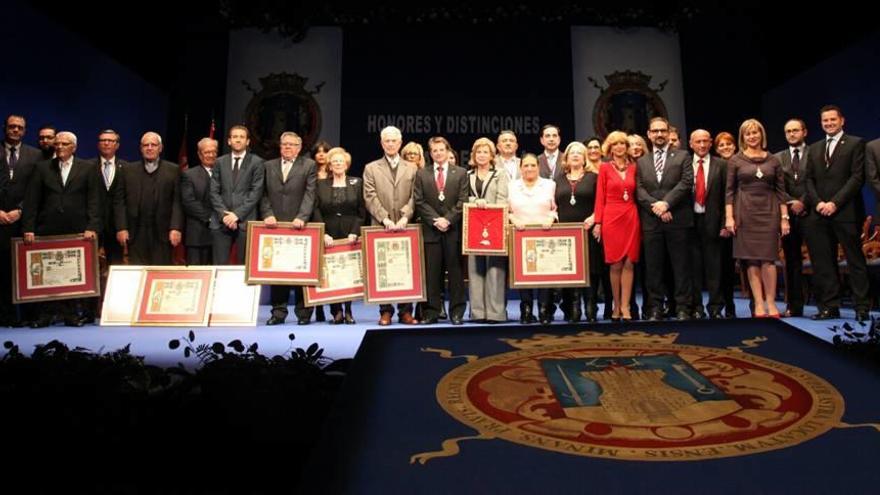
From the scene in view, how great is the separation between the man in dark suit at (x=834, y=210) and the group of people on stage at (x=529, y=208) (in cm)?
1

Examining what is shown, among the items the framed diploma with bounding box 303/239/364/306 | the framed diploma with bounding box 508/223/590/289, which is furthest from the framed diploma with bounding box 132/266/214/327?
the framed diploma with bounding box 508/223/590/289

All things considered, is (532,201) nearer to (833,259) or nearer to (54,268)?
(833,259)

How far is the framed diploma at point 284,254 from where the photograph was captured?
15.9ft

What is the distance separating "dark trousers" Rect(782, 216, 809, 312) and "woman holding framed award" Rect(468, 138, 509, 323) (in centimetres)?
252

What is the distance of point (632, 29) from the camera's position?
9484 millimetres

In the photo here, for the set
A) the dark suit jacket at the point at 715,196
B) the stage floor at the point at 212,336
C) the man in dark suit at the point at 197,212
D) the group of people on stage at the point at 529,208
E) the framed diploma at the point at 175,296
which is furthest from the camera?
the man in dark suit at the point at 197,212

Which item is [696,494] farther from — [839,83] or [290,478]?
[839,83]

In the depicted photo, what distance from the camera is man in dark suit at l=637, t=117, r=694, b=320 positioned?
4867mm

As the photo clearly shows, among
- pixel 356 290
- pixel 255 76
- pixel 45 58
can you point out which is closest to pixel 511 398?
pixel 356 290

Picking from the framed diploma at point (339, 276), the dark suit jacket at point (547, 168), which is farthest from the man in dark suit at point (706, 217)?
the framed diploma at point (339, 276)

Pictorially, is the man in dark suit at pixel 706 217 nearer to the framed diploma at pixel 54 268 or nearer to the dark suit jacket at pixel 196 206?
the dark suit jacket at pixel 196 206

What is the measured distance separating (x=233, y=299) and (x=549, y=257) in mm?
2598

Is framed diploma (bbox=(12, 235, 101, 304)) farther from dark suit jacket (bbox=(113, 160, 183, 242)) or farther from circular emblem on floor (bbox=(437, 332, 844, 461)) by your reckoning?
circular emblem on floor (bbox=(437, 332, 844, 461))

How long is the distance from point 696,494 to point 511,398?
47 centimetres
